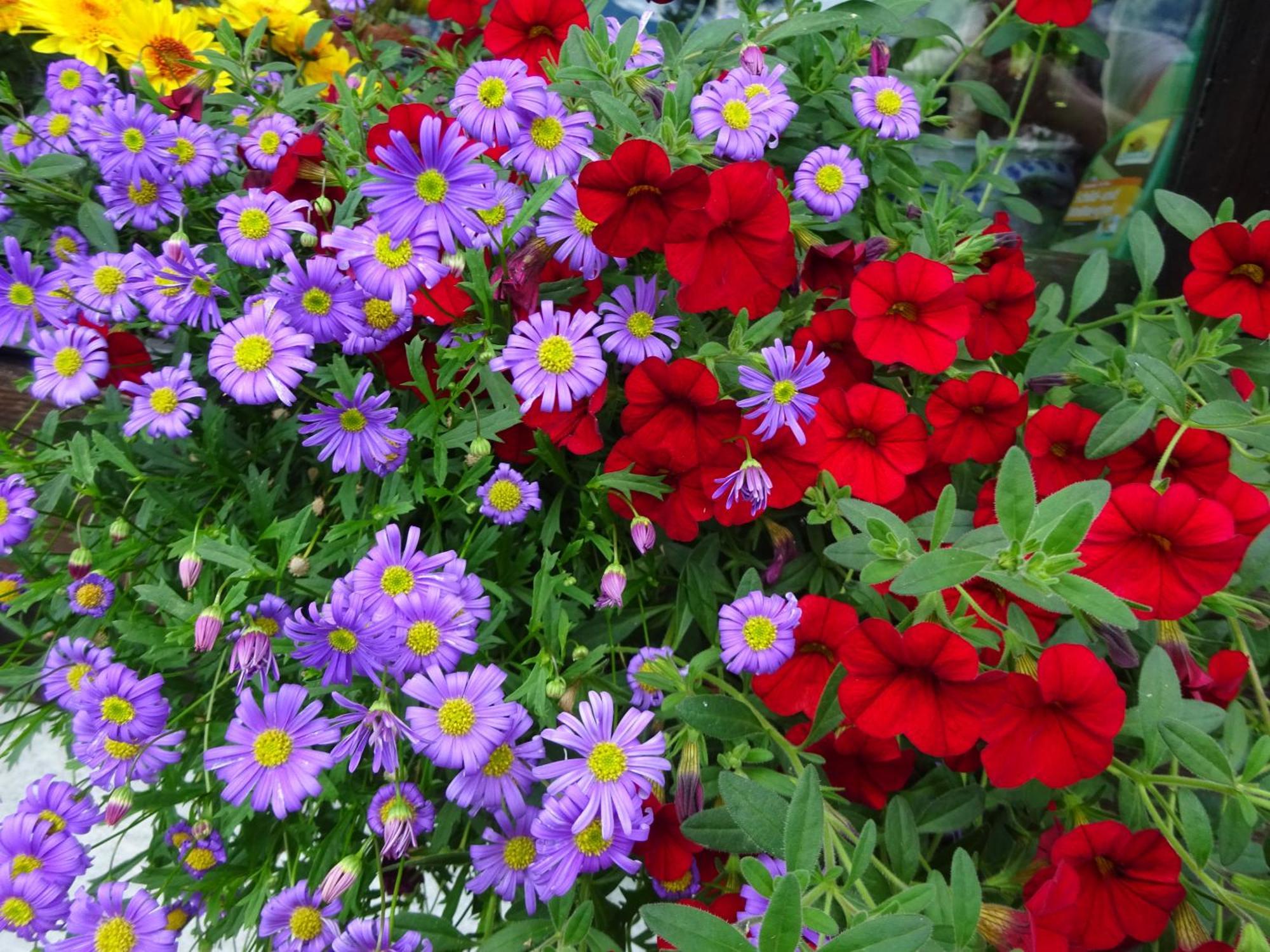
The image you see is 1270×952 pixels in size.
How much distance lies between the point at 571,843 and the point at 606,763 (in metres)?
0.06

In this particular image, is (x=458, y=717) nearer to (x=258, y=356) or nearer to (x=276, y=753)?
(x=276, y=753)

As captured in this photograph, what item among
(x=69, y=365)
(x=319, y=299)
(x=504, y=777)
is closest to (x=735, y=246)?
(x=319, y=299)

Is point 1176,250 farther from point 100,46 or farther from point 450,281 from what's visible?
point 100,46

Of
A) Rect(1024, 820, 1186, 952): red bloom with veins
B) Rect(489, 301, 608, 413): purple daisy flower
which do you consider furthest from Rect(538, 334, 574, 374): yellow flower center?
Rect(1024, 820, 1186, 952): red bloom with veins

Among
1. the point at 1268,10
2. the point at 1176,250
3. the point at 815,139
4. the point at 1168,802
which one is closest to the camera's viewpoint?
the point at 1168,802

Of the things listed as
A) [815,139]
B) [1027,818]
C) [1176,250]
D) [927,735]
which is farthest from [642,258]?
[1176,250]

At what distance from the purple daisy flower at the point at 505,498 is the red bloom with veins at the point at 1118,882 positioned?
0.40 m

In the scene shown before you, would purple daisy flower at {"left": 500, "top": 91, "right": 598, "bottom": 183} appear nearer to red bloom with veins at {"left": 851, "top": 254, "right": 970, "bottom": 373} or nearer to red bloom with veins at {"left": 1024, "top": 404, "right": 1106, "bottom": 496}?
red bloom with veins at {"left": 851, "top": 254, "right": 970, "bottom": 373}

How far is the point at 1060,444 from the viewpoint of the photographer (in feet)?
2.30

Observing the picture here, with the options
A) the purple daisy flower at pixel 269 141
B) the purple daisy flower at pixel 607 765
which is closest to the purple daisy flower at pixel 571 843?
the purple daisy flower at pixel 607 765

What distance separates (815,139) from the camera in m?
0.82

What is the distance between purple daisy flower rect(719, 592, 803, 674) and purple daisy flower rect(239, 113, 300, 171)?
504 mm

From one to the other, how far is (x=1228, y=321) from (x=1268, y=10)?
77 cm

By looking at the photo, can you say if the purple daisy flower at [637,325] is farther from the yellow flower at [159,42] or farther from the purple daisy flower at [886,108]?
the yellow flower at [159,42]
